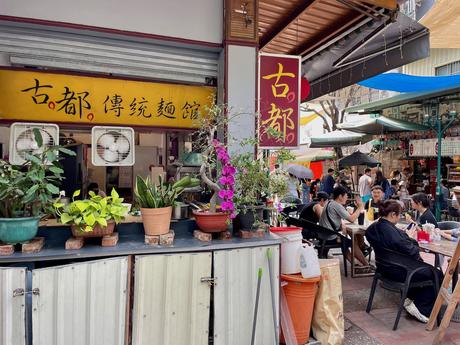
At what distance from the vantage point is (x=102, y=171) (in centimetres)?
677

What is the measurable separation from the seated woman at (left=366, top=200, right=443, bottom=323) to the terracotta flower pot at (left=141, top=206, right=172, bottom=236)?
2.53 metres

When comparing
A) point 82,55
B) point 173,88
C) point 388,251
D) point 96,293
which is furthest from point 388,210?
point 82,55

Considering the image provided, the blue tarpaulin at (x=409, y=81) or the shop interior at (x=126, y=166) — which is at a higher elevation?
the blue tarpaulin at (x=409, y=81)

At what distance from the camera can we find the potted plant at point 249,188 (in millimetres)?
3057

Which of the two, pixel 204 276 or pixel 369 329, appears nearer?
pixel 204 276

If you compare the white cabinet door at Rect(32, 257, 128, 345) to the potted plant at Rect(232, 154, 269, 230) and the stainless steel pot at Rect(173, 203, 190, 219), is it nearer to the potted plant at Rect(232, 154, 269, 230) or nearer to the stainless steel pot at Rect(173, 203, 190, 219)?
the stainless steel pot at Rect(173, 203, 190, 219)

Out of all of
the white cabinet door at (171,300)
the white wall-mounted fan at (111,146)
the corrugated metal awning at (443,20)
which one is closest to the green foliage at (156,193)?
the white cabinet door at (171,300)

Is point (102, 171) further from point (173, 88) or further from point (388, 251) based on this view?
point (388, 251)

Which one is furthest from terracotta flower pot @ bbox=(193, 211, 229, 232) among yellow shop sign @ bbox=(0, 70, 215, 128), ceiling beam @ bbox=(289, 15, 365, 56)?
ceiling beam @ bbox=(289, 15, 365, 56)

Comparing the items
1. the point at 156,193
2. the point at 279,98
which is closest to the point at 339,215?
the point at 279,98

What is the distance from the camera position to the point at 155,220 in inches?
113

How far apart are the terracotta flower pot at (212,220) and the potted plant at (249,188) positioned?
0.15m

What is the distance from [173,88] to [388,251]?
3191 mm

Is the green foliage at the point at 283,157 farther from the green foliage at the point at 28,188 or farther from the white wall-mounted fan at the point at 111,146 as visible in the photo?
the green foliage at the point at 28,188
